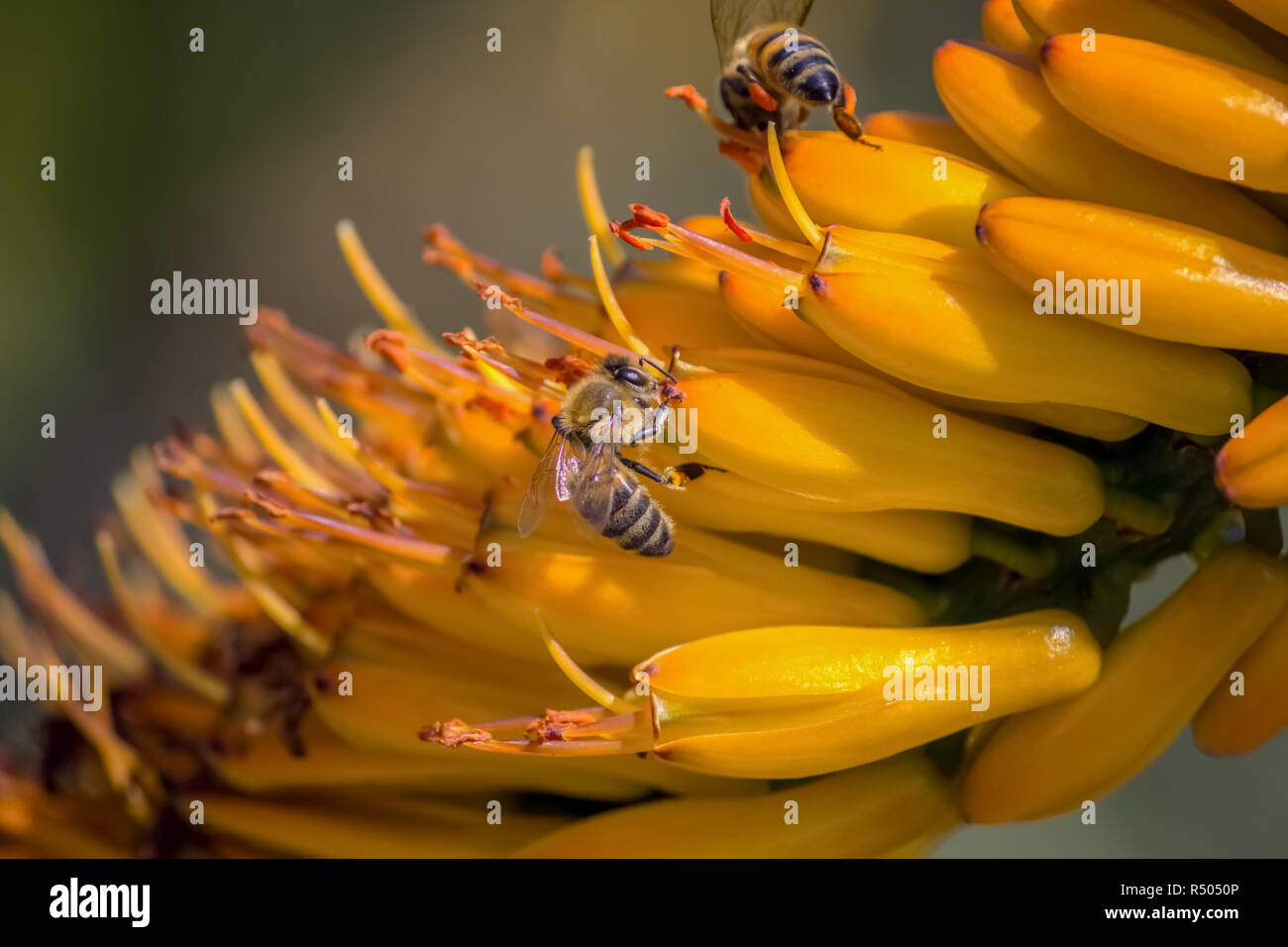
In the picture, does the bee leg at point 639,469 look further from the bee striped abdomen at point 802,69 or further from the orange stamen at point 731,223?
the bee striped abdomen at point 802,69

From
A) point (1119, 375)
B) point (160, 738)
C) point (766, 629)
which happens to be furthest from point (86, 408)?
point (1119, 375)

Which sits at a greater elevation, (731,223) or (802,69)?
(802,69)

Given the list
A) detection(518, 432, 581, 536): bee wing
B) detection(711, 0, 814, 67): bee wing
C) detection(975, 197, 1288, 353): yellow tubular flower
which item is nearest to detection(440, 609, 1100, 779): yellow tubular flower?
detection(518, 432, 581, 536): bee wing

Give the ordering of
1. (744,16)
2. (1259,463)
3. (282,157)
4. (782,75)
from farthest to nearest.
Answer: (282,157) → (744,16) → (782,75) → (1259,463)

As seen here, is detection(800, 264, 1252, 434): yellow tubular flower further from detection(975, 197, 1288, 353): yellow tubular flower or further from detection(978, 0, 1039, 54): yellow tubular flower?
detection(978, 0, 1039, 54): yellow tubular flower

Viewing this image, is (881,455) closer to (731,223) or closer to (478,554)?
(731,223)

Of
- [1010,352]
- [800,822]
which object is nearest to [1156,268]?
[1010,352]
